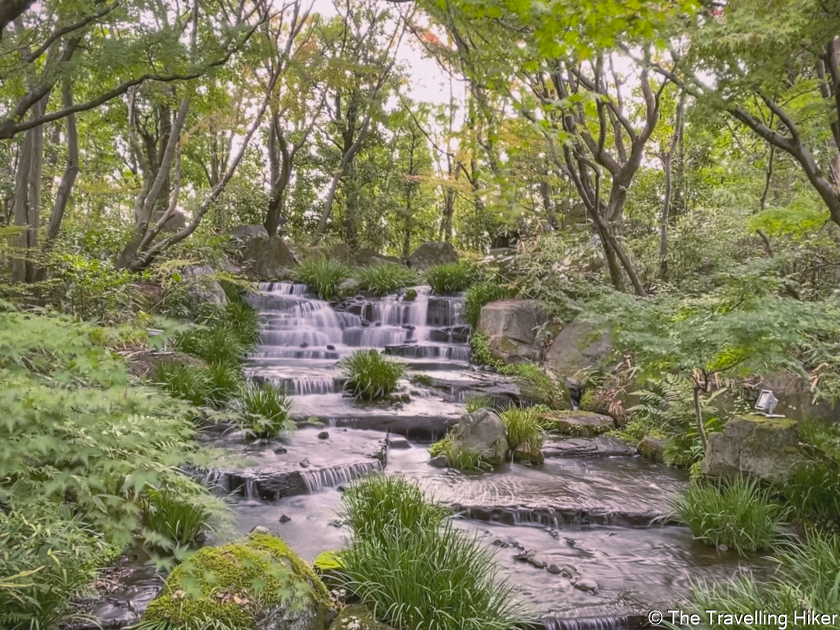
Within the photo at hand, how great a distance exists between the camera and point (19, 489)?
2.09 meters

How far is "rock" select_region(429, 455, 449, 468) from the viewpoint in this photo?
6.09 m

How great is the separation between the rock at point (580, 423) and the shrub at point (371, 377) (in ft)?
Answer: 7.78

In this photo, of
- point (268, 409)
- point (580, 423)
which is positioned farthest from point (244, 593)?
point (580, 423)

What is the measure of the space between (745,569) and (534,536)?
1.57 m

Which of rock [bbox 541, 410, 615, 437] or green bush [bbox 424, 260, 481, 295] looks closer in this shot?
rock [bbox 541, 410, 615, 437]

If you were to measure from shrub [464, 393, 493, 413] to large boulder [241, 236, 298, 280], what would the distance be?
301 inches

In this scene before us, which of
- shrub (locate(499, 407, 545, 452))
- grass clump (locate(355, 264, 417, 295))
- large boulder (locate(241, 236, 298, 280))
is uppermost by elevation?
large boulder (locate(241, 236, 298, 280))

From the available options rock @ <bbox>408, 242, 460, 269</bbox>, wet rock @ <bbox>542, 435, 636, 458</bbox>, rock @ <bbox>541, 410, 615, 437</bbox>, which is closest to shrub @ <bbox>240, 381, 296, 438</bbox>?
wet rock @ <bbox>542, 435, 636, 458</bbox>

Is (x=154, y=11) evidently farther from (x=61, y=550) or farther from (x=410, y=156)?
(x=410, y=156)

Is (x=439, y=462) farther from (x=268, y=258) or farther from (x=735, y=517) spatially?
(x=268, y=258)

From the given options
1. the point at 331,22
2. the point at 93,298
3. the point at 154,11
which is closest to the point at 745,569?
the point at 154,11

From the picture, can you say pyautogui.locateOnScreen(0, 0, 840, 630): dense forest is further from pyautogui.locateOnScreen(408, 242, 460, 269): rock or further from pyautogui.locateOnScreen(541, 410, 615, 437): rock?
pyautogui.locateOnScreen(408, 242, 460, 269): rock

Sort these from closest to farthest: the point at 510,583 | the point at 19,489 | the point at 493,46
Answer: the point at 19,489
the point at 493,46
the point at 510,583

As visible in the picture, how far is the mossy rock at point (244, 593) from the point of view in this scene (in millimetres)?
2723
